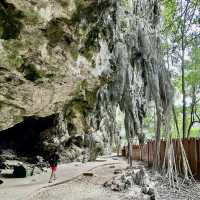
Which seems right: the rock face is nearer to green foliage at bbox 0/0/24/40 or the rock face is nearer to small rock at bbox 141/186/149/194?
green foliage at bbox 0/0/24/40

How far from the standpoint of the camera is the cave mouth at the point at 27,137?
72.7 ft

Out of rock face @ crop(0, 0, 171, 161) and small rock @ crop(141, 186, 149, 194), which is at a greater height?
rock face @ crop(0, 0, 171, 161)

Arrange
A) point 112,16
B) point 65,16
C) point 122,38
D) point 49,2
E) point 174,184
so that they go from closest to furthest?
point 49,2 < point 65,16 < point 174,184 < point 112,16 < point 122,38

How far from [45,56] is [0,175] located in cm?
685

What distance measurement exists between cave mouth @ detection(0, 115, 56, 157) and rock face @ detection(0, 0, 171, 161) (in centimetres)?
612

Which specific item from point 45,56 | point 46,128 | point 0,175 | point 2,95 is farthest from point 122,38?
point 46,128

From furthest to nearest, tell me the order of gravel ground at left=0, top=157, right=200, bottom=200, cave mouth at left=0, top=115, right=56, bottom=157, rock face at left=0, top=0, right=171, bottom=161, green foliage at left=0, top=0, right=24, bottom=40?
cave mouth at left=0, top=115, right=56, bottom=157 < gravel ground at left=0, top=157, right=200, bottom=200 < rock face at left=0, top=0, right=171, bottom=161 < green foliage at left=0, top=0, right=24, bottom=40

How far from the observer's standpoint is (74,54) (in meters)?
11.7

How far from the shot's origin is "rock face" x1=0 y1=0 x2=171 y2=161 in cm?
959

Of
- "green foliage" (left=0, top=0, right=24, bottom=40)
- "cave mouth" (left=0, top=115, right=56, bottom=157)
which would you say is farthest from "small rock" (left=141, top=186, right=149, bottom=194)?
"cave mouth" (left=0, top=115, right=56, bottom=157)

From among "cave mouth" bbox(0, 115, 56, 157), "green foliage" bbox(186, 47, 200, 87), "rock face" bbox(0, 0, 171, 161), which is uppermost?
"green foliage" bbox(186, 47, 200, 87)

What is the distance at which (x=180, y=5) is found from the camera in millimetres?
14555

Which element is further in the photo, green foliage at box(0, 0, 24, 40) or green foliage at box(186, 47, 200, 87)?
green foliage at box(186, 47, 200, 87)

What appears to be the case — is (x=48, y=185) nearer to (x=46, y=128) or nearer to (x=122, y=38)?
(x=122, y=38)
